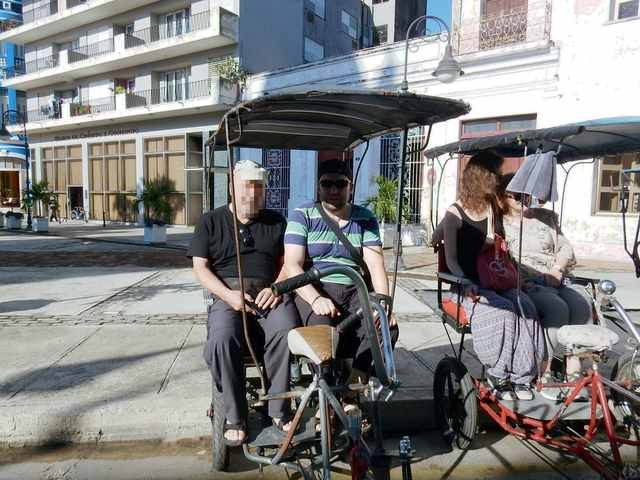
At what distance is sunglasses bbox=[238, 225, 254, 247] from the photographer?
11.2ft

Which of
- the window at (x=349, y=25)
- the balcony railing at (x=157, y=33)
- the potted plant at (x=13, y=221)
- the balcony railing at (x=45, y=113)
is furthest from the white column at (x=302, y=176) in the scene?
the balcony railing at (x=45, y=113)

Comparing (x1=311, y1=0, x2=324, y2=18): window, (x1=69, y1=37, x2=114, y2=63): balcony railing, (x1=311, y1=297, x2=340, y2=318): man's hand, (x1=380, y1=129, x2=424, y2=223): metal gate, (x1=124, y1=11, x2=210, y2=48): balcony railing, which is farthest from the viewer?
(x1=311, y1=0, x2=324, y2=18): window

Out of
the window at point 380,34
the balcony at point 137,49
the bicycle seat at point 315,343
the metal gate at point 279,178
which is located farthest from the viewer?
the window at point 380,34

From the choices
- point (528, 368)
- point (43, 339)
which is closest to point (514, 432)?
point (528, 368)

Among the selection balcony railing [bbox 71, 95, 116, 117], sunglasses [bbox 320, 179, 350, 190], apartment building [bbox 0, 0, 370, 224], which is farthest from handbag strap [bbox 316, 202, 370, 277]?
balcony railing [bbox 71, 95, 116, 117]

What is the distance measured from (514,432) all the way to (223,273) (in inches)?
87.0

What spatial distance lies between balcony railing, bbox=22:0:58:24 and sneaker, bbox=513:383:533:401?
3071 centimetres

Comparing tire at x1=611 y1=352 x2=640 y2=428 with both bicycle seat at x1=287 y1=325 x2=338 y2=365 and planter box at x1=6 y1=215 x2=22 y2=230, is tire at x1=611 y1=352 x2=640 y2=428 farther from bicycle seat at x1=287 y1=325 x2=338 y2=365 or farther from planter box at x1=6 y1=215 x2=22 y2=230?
planter box at x1=6 y1=215 x2=22 y2=230

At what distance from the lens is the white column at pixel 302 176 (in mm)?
16906

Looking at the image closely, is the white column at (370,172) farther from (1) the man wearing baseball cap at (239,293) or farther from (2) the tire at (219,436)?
(2) the tire at (219,436)

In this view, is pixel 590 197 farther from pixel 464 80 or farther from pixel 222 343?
pixel 222 343

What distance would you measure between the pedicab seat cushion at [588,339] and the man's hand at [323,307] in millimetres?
1426

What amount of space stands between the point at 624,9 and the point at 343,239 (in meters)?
11.7

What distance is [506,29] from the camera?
503 inches
